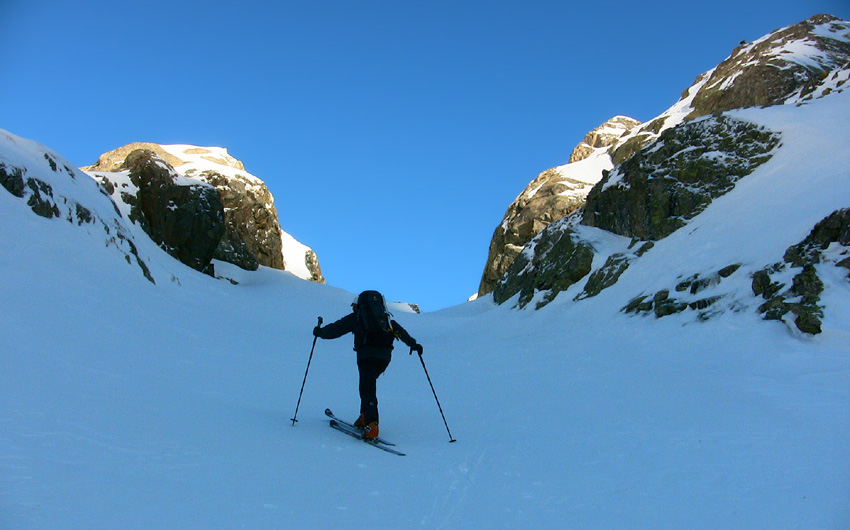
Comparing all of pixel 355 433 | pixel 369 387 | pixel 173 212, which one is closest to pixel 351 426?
pixel 355 433

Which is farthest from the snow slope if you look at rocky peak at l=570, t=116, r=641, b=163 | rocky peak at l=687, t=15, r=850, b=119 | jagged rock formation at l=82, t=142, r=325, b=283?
rocky peak at l=570, t=116, r=641, b=163

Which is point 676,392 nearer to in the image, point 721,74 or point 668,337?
point 668,337

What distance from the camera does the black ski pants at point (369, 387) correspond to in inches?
264

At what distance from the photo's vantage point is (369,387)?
6.89 metres

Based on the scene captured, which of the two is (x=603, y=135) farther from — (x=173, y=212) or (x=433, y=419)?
(x=433, y=419)

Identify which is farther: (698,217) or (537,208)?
(537,208)

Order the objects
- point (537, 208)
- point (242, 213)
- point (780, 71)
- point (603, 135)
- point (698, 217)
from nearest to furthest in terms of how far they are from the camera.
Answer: point (698, 217) → point (780, 71) → point (242, 213) → point (537, 208) → point (603, 135)

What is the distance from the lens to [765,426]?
581cm

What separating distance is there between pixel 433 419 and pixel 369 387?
1.76 metres

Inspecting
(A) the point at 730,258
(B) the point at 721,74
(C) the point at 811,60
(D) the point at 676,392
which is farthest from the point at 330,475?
(B) the point at 721,74

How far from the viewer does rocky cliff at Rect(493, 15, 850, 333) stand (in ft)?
36.6

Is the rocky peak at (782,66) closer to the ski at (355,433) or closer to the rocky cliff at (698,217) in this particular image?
the rocky cliff at (698,217)

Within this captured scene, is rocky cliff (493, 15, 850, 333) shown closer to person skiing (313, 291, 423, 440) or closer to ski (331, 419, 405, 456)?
person skiing (313, 291, 423, 440)

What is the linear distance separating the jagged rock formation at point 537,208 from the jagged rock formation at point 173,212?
3085 centimetres
